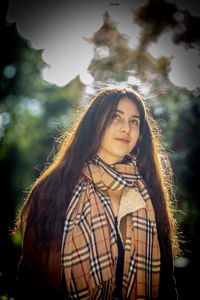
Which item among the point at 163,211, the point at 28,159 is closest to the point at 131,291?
the point at 163,211

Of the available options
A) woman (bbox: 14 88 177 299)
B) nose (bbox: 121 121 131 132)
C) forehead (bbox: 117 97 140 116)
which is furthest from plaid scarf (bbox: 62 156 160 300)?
forehead (bbox: 117 97 140 116)

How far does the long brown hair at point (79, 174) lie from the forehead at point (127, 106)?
27 mm

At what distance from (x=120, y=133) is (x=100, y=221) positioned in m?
0.67

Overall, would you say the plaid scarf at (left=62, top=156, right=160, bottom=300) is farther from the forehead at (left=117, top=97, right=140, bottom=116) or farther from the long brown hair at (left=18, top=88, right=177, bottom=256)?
the forehead at (left=117, top=97, right=140, bottom=116)

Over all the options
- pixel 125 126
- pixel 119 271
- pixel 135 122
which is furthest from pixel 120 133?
pixel 119 271

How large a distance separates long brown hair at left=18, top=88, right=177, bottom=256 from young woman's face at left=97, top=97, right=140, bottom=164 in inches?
1.7

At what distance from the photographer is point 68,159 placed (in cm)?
167

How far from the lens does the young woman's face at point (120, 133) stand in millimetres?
1619

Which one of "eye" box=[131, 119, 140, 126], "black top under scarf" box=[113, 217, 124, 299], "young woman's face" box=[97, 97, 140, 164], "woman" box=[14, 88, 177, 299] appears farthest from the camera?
"eye" box=[131, 119, 140, 126]

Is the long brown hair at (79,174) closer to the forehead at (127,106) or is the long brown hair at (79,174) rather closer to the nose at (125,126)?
the forehead at (127,106)

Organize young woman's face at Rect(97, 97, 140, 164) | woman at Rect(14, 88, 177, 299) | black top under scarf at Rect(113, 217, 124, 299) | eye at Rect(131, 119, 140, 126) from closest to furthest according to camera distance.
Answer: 1. woman at Rect(14, 88, 177, 299)
2. black top under scarf at Rect(113, 217, 124, 299)
3. young woman's face at Rect(97, 97, 140, 164)
4. eye at Rect(131, 119, 140, 126)

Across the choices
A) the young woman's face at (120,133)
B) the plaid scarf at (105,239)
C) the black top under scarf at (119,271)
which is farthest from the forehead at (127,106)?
the black top under scarf at (119,271)

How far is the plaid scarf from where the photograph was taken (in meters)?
1.38

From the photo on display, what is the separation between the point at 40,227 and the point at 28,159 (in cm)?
889
